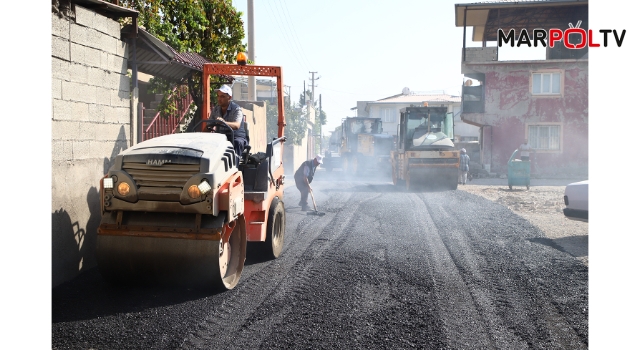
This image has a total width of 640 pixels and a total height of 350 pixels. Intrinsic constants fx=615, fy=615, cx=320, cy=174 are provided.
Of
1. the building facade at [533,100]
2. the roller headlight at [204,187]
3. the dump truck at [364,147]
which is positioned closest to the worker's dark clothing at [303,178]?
the roller headlight at [204,187]

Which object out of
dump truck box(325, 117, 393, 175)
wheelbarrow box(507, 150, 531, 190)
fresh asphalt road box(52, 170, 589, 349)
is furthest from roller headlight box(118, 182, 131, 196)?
dump truck box(325, 117, 393, 175)

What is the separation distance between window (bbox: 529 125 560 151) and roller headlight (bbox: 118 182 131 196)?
2761 cm

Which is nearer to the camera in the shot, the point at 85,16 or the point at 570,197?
the point at 85,16

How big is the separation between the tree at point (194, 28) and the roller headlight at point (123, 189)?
5789mm

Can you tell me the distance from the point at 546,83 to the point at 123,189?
28256mm

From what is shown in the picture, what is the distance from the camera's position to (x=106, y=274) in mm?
6332

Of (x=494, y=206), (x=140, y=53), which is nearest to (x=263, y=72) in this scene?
(x=140, y=53)

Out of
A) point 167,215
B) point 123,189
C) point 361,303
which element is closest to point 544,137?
point 361,303

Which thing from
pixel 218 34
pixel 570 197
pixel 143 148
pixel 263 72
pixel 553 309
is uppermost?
pixel 218 34

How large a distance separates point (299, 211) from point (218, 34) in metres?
4.86

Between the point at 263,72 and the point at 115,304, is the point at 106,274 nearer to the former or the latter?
the point at 115,304

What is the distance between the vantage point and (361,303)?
6262mm

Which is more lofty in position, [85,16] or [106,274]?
[85,16]

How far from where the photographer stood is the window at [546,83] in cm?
3056
